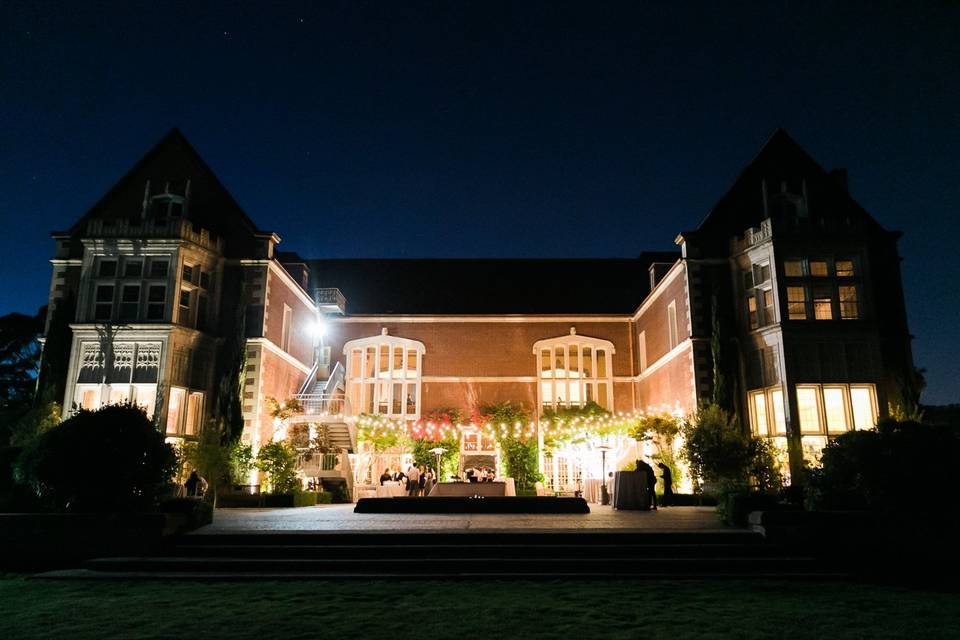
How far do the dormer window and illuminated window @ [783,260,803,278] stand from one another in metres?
21.8

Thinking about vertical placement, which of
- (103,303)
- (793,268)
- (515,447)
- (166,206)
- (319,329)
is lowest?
(515,447)

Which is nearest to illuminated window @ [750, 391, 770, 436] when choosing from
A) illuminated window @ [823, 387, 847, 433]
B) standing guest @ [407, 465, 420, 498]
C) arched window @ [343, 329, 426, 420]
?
illuminated window @ [823, 387, 847, 433]

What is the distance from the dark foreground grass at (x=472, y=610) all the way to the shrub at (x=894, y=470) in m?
2.95

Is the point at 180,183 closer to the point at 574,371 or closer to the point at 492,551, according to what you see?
the point at 574,371

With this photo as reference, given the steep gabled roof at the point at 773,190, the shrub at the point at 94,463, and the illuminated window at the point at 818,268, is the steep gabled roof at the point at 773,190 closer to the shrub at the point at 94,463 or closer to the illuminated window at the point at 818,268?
the illuminated window at the point at 818,268

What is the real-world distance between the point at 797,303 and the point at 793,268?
1.30m

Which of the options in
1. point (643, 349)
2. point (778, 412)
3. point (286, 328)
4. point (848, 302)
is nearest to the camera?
point (778, 412)

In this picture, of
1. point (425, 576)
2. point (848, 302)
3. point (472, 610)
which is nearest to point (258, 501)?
point (425, 576)

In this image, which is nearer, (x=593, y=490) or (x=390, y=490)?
(x=390, y=490)

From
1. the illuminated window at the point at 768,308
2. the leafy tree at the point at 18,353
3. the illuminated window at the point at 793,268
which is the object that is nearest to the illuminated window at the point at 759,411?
the illuminated window at the point at 768,308

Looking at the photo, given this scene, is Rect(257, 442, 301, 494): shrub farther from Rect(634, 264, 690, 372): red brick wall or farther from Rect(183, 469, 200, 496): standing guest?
Rect(634, 264, 690, 372): red brick wall

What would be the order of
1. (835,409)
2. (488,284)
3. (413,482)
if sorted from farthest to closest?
(488,284) < (413,482) < (835,409)

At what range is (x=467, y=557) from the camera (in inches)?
394

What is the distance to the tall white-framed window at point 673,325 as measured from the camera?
25.5 m
